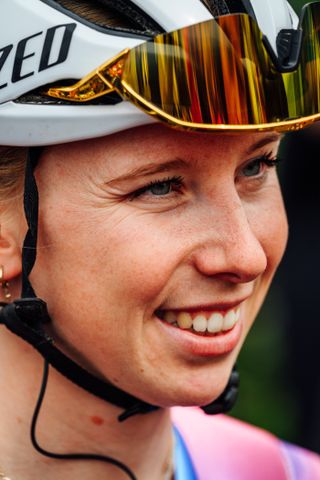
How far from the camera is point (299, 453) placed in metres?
4.09

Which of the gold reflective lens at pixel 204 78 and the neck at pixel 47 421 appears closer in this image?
the gold reflective lens at pixel 204 78

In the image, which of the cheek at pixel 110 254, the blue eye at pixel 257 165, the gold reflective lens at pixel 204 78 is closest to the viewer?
the gold reflective lens at pixel 204 78

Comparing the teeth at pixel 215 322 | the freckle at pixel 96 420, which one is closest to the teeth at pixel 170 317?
the teeth at pixel 215 322

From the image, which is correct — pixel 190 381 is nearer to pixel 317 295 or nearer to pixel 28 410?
pixel 28 410

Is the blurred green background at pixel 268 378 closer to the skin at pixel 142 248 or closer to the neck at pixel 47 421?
the neck at pixel 47 421

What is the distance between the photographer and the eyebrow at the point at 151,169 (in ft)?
9.57

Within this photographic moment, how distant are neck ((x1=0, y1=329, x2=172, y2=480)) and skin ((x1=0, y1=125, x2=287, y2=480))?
0.04ft

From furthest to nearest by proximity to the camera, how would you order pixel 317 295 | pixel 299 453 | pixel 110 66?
pixel 317 295
pixel 299 453
pixel 110 66

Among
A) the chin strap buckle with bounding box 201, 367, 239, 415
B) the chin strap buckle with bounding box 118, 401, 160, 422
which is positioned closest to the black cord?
the chin strap buckle with bounding box 118, 401, 160, 422

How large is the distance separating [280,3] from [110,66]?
61 cm

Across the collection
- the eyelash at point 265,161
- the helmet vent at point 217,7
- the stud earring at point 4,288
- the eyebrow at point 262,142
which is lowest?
the stud earring at point 4,288

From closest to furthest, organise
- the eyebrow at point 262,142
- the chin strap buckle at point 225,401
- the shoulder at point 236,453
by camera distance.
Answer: the eyebrow at point 262,142
the chin strap buckle at point 225,401
the shoulder at point 236,453

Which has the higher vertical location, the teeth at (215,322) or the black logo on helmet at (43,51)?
the black logo on helmet at (43,51)

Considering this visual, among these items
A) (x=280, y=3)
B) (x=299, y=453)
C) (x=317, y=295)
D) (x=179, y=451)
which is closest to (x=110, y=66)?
(x=280, y=3)
